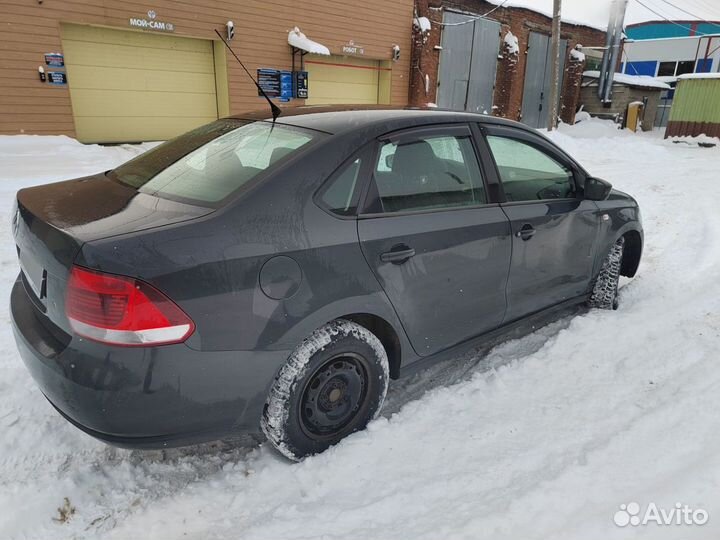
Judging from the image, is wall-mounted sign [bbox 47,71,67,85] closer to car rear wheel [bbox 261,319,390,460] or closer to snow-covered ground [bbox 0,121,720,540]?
snow-covered ground [bbox 0,121,720,540]

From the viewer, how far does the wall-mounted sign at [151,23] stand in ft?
33.8

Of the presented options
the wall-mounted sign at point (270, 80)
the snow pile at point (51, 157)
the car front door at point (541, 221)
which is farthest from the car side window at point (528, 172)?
the wall-mounted sign at point (270, 80)

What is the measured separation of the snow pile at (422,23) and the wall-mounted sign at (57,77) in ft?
32.7

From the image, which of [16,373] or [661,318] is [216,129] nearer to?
[16,373]

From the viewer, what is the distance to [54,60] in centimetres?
959

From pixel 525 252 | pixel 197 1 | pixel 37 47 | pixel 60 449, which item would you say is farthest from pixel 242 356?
pixel 197 1

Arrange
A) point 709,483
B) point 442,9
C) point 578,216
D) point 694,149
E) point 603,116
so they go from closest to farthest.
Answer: point 709,483
point 578,216
point 442,9
point 694,149
point 603,116

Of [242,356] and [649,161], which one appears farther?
[649,161]

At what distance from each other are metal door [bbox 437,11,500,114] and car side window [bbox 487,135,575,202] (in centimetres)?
1324

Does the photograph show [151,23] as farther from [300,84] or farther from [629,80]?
[629,80]

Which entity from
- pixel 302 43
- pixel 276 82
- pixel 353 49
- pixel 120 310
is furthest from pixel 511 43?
pixel 120 310

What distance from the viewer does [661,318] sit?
3.86 meters

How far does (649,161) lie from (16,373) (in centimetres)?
1489

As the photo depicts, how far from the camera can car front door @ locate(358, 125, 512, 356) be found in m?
Result: 2.49
